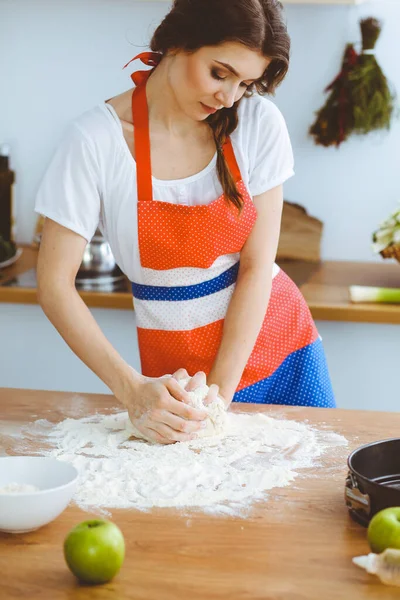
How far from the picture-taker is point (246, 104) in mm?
1921

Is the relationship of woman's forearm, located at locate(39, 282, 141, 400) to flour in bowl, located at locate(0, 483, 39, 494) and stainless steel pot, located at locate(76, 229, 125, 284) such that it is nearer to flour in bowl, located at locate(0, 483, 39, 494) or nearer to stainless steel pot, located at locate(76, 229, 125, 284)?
flour in bowl, located at locate(0, 483, 39, 494)

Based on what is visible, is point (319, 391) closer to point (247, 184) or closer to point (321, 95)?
point (247, 184)

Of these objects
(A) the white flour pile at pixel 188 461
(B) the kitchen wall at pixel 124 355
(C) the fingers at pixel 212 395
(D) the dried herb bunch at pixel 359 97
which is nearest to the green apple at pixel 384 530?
(A) the white flour pile at pixel 188 461

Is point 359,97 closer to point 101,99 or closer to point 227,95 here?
point 101,99

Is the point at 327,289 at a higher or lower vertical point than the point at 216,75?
→ lower

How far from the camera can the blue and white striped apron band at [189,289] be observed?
6.44ft

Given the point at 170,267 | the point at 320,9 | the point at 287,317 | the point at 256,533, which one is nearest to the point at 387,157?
the point at 320,9

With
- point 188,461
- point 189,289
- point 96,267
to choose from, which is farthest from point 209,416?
point 96,267

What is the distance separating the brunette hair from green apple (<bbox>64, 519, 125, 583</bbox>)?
92 centimetres

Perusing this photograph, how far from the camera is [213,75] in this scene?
64.4 inches

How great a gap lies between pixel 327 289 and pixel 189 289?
953 mm

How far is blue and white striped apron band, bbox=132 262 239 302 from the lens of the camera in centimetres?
196

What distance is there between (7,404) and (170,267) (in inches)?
17.6

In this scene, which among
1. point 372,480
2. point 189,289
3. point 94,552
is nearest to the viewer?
point 94,552
